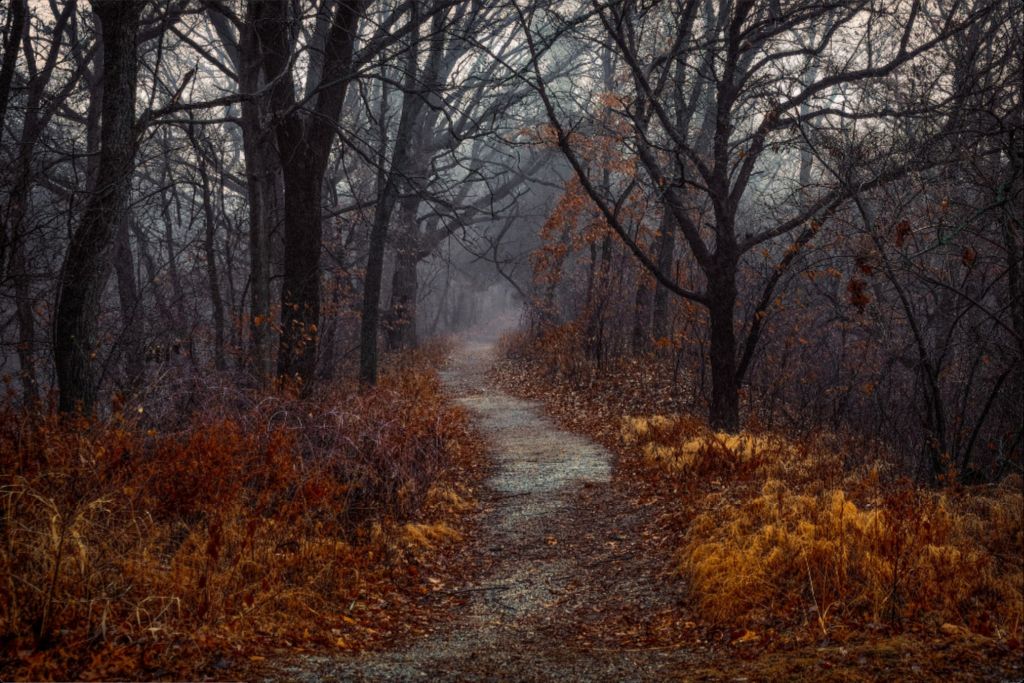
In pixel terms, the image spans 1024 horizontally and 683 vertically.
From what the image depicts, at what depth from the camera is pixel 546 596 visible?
611cm

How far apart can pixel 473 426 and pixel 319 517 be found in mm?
6070

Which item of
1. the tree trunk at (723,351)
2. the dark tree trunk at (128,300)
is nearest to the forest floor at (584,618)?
the tree trunk at (723,351)

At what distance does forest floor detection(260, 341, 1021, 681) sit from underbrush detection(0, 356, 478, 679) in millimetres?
513

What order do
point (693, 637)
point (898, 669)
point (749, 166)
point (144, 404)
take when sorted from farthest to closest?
point (749, 166) < point (144, 404) < point (693, 637) < point (898, 669)

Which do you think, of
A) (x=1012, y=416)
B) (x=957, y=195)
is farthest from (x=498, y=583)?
(x=957, y=195)

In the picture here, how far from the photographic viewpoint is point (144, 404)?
718 centimetres

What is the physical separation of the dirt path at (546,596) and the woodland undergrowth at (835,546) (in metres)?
0.56

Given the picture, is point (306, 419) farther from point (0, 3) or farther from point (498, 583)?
point (0, 3)

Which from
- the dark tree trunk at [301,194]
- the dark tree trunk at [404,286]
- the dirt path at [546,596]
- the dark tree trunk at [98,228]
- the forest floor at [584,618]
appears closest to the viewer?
the forest floor at [584,618]

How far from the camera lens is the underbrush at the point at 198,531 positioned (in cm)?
414

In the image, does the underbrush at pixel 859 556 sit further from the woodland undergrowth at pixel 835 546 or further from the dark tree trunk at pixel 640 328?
the dark tree trunk at pixel 640 328

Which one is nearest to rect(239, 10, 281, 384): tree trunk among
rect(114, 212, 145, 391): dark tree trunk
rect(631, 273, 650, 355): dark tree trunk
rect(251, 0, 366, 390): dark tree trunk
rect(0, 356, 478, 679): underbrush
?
rect(251, 0, 366, 390): dark tree trunk

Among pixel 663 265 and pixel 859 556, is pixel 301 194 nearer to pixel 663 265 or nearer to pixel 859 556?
pixel 859 556

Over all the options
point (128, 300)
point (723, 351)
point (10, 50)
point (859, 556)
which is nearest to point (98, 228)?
point (10, 50)
